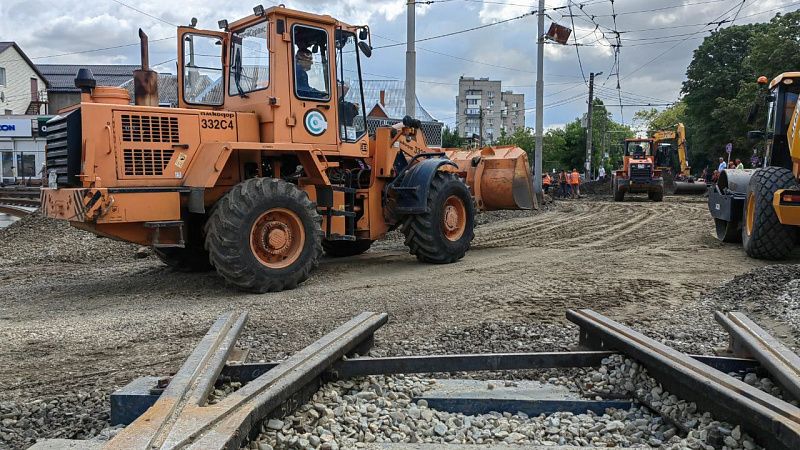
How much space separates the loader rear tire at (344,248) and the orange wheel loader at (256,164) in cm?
130

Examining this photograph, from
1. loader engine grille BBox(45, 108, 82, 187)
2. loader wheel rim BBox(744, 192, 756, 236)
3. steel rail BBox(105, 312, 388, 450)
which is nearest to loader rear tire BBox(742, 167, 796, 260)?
loader wheel rim BBox(744, 192, 756, 236)

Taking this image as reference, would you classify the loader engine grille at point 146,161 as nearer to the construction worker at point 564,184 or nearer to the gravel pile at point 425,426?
the gravel pile at point 425,426

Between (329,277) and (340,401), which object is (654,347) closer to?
(340,401)

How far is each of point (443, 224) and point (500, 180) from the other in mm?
2065

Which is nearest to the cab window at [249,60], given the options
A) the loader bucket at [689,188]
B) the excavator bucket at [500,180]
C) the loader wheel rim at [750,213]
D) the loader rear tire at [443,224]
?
the loader rear tire at [443,224]

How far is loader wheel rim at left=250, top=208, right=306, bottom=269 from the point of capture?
305 inches

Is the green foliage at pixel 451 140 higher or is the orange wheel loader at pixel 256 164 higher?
the green foliage at pixel 451 140

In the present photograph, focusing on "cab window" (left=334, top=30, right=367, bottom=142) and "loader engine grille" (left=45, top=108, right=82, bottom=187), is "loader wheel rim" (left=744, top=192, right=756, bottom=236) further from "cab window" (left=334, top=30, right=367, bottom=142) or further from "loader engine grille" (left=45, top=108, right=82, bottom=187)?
"loader engine grille" (left=45, top=108, right=82, bottom=187)

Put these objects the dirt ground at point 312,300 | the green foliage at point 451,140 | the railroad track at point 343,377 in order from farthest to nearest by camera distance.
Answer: the green foliage at point 451,140 → the dirt ground at point 312,300 → the railroad track at point 343,377

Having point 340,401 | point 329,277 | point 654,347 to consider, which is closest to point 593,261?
point 329,277

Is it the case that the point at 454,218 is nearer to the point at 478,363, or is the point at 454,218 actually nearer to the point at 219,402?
the point at 478,363

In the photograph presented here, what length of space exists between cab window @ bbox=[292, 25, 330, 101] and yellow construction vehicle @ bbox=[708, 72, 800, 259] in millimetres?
6193

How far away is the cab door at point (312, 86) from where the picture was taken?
8.36 metres

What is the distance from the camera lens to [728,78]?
54.1 metres
